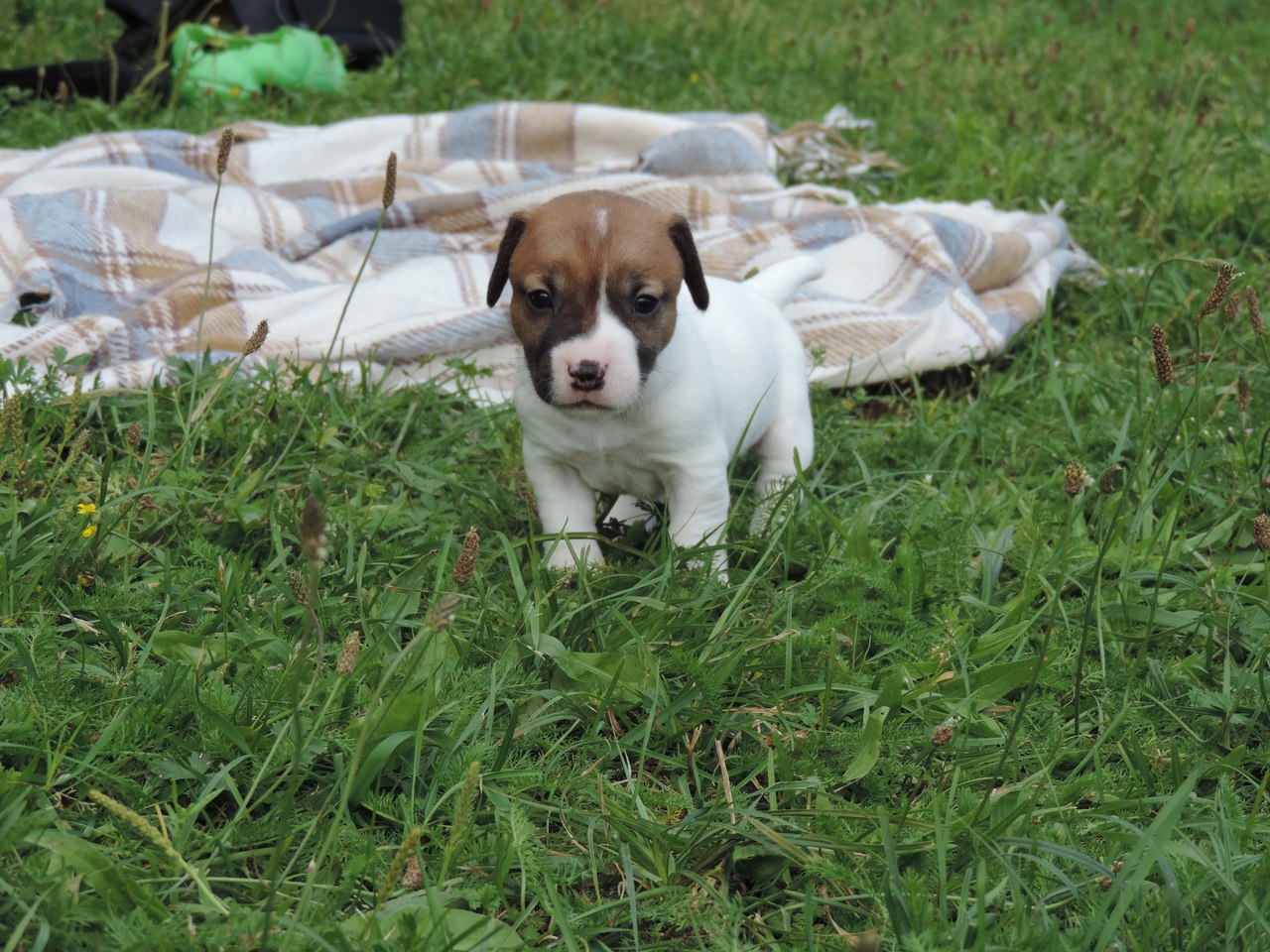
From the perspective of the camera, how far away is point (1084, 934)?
2043 millimetres

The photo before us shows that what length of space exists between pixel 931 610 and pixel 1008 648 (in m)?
0.20

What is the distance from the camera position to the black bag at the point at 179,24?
656 centimetres

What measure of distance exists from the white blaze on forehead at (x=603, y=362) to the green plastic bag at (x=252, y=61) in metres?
4.73

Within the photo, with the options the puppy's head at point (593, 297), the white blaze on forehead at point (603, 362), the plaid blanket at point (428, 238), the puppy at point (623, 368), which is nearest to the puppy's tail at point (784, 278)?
the plaid blanket at point (428, 238)

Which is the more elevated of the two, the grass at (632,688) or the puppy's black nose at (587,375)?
the puppy's black nose at (587,375)

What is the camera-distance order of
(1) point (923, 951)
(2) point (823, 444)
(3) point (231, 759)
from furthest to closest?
(2) point (823, 444) < (3) point (231, 759) < (1) point (923, 951)

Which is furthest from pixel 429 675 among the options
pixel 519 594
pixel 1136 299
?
pixel 1136 299

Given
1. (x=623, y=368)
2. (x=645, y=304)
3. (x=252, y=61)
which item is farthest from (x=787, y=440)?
(x=252, y=61)

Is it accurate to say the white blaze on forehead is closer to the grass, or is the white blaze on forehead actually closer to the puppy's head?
the puppy's head

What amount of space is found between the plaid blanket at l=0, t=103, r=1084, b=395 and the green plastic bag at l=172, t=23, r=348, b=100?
0.82 m

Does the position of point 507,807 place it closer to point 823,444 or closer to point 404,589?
point 404,589

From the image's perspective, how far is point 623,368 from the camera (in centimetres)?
288

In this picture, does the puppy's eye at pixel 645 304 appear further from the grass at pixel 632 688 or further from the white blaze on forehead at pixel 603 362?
the grass at pixel 632 688

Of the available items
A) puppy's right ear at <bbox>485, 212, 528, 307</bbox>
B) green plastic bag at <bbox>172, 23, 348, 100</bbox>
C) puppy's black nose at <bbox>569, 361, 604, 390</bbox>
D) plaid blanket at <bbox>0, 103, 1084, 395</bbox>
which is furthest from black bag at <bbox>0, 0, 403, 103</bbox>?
puppy's black nose at <bbox>569, 361, 604, 390</bbox>
